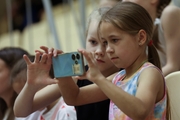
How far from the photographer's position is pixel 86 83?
1.35 m

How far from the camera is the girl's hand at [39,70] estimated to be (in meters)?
1.15

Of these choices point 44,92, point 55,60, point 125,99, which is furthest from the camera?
point 44,92

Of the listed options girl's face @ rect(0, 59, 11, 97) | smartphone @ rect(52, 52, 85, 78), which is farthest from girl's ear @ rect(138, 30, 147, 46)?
girl's face @ rect(0, 59, 11, 97)

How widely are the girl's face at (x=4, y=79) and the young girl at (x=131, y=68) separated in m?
0.45

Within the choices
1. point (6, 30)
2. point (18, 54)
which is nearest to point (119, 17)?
point (18, 54)

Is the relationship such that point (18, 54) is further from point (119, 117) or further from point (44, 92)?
point (119, 117)

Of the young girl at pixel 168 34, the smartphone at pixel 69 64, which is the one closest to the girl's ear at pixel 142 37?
the smartphone at pixel 69 64

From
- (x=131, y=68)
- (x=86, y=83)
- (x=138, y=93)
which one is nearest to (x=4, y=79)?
(x=86, y=83)

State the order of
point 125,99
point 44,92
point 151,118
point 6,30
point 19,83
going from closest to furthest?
point 125,99, point 151,118, point 44,92, point 19,83, point 6,30

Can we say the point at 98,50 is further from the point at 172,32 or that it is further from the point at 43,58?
the point at 172,32

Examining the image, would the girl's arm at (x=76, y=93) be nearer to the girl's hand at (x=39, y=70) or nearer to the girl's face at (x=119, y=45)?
the girl's hand at (x=39, y=70)

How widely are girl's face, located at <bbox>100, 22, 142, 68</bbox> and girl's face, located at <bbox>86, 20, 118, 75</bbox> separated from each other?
0.16 metres

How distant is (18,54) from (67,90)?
0.51 meters

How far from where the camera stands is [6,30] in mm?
5074
